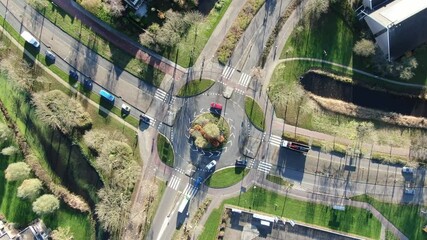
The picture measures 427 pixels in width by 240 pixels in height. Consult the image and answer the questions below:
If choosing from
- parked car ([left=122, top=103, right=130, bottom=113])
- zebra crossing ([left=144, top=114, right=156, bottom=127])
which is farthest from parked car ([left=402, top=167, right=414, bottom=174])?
parked car ([left=122, top=103, right=130, bottom=113])

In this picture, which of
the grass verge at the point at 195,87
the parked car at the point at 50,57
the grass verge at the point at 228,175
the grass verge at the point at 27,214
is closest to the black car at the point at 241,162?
the grass verge at the point at 228,175

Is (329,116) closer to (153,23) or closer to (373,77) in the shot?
(373,77)

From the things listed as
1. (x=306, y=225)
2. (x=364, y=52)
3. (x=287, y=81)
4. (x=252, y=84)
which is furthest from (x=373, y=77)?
(x=306, y=225)

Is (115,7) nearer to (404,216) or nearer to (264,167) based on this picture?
(264,167)

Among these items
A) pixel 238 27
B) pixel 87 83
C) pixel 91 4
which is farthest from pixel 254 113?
pixel 91 4

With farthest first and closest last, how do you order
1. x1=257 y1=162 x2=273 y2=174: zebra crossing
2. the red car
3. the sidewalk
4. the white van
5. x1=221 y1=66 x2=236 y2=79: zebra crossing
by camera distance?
x1=257 y1=162 x2=273 y2=174: zebra crossing, x1=221 y1=66 x2=236 y2=79: zebra crossing, the red car, the sidewalk, the white van

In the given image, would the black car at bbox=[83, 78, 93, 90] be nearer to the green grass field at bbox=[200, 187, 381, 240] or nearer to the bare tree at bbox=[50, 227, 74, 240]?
the bare tree at bbox=[50, 227, 74, 240]

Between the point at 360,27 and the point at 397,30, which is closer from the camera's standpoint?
the point at 397,30
